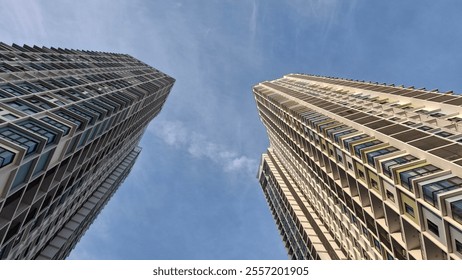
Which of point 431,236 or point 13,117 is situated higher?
point 431,236

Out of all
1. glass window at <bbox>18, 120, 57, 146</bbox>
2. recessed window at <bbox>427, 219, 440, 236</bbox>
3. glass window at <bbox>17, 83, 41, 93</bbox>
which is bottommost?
glass window at <bbox>17, 83, 41, 93</bbox>

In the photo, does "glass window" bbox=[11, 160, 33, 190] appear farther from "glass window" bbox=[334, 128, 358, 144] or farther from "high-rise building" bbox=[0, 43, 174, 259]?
"glass window" bbox=[334, 128, 358, 144]

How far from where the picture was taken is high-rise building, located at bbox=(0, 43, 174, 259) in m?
23.5

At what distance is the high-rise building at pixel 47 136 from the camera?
77.0 feet

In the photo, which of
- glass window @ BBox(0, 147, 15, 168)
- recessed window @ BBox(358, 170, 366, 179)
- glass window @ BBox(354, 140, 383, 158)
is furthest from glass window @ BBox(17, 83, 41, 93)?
recessed window @ BBox(358, 170, 366, 179)

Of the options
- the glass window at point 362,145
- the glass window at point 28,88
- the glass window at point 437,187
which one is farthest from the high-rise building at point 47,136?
the glass window at point 437,187

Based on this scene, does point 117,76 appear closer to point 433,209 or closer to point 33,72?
point 33,72

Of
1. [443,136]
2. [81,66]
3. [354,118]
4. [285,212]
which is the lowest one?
[285,212]

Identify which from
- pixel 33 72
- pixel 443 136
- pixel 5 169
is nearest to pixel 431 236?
pixel 443 136

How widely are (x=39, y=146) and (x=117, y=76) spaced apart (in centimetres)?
4006

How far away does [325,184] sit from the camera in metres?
40.7

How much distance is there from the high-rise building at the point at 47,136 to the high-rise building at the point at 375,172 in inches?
1108

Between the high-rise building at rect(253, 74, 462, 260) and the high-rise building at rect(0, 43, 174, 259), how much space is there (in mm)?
28150

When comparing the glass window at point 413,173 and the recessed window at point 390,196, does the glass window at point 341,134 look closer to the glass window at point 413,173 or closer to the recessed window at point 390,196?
the recessed window at point 390,196
